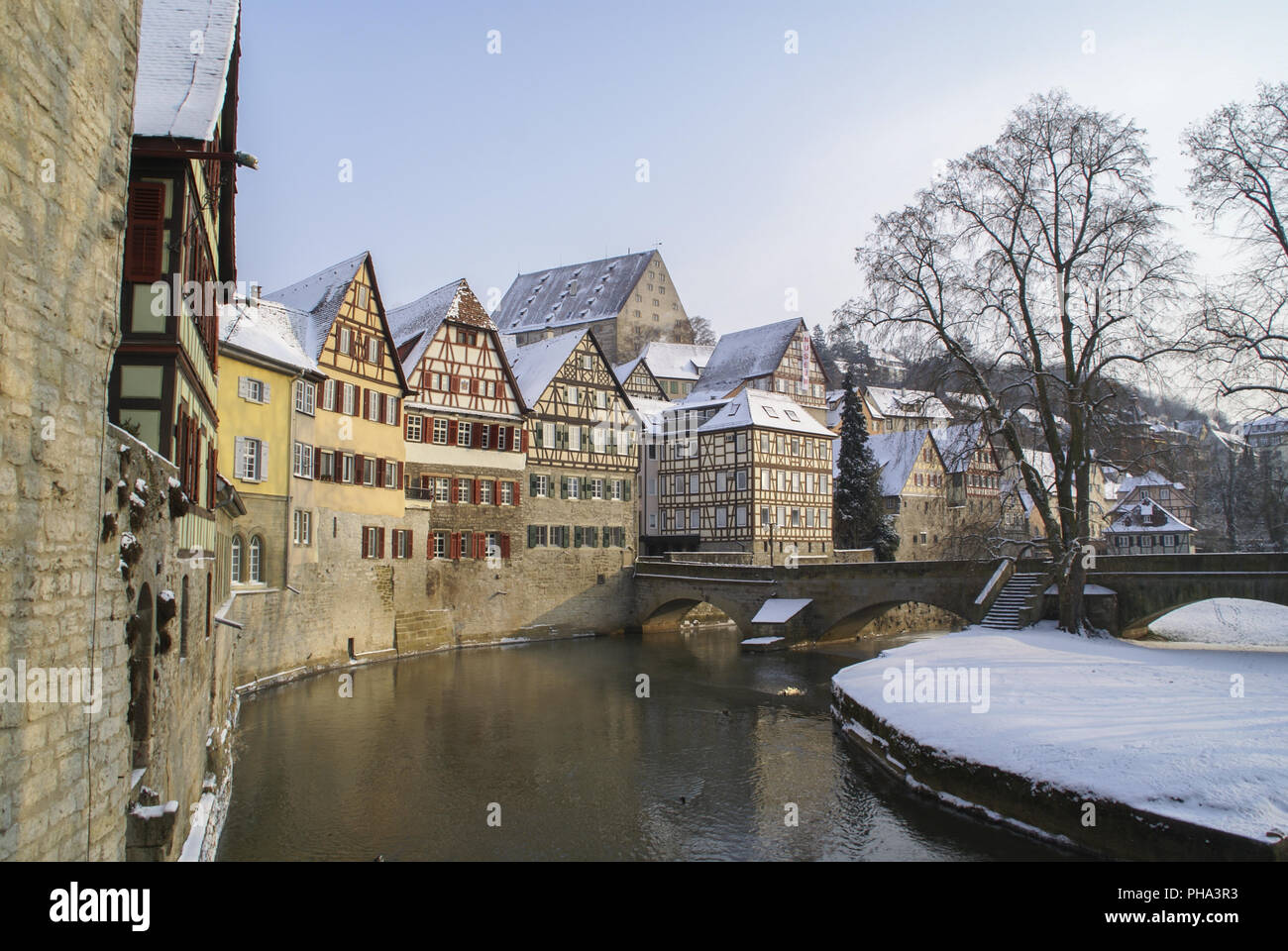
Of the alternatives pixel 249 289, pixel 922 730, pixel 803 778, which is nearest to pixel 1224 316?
pixel 922 730

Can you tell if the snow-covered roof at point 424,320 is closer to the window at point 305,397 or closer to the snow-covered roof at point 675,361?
the window at point 305,397

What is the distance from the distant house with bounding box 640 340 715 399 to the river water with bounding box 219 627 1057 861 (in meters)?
36.2

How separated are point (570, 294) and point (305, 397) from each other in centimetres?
5070

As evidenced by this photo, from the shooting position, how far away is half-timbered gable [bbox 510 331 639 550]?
35750 mm

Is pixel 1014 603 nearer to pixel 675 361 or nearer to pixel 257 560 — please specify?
pixel 257 560

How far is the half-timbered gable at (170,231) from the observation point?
975 cm

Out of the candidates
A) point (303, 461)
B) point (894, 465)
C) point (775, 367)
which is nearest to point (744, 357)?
point (775, 367)

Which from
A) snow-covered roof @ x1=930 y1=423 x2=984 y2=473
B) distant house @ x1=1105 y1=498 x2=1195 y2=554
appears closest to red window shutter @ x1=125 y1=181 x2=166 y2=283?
snow-covered roof @ x1=930 y1=423 x2=984 y2=473

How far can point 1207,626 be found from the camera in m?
30.9

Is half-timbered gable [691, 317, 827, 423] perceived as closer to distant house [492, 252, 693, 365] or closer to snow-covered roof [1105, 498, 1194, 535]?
distant house [492, 252, 693, 365]

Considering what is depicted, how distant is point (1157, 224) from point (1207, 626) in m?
17.2

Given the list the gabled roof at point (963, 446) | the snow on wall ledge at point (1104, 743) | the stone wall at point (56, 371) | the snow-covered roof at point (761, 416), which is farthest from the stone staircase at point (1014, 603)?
the stone wall at point (56, 371)

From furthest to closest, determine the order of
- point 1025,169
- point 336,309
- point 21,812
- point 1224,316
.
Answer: point 336,309 < point 1025,169 < point 1224,316 < point 21,812

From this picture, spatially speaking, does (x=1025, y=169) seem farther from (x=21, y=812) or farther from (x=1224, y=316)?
(x=21, y=812)
